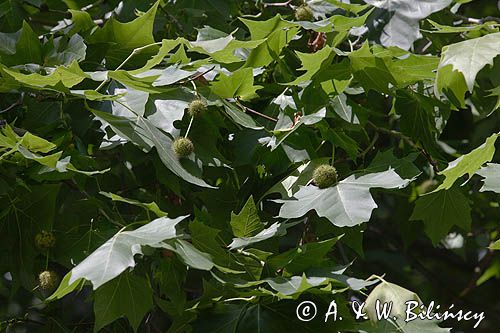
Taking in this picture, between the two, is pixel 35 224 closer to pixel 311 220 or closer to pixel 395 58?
pixel 311 220

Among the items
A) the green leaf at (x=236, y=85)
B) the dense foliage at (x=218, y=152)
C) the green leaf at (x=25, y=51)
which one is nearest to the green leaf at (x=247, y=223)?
the dense foliage at (x=218, y=152)

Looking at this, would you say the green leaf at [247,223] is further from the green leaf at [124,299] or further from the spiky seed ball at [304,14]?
the spiky seed ball at [304,14]

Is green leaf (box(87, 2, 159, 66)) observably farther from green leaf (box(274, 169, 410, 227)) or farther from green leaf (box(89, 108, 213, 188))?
green leaf (box(274, 169, 410, 227))

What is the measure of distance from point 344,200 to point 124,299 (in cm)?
46

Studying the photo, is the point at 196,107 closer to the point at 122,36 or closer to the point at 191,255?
the point at 122,36

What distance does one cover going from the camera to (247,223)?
1677 mm

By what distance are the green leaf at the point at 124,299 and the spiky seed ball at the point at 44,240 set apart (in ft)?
0.84

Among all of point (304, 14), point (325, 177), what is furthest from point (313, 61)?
point (304, 14)

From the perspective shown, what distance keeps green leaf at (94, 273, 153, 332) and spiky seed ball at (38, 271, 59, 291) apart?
0.21 meters

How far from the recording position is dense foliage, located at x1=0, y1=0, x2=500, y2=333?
1.60 m

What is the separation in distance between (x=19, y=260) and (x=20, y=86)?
0.37 metres

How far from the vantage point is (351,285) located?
1.54 m

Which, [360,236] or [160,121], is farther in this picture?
[360,236]

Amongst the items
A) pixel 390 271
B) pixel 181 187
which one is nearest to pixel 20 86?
pixel 181 187
